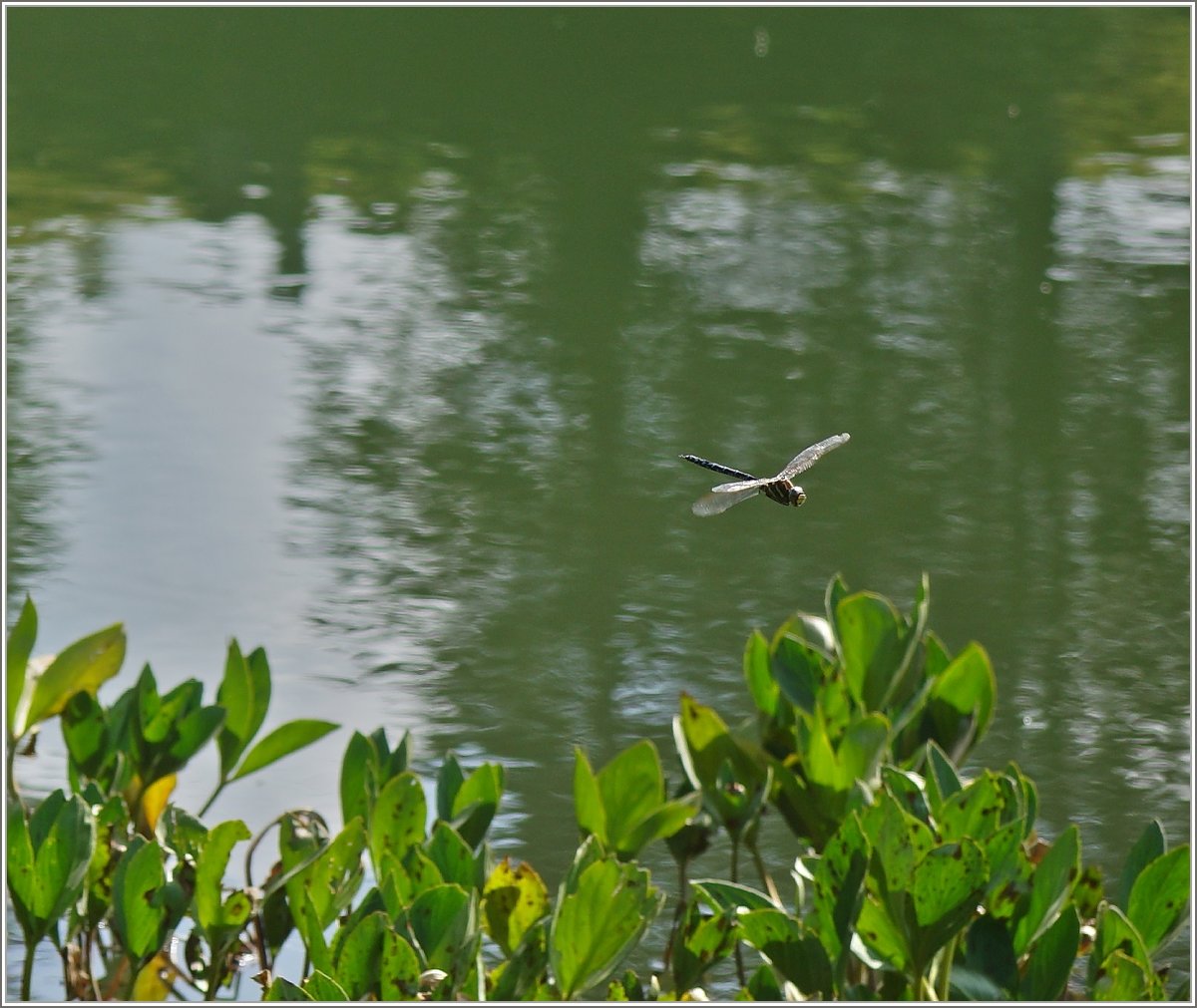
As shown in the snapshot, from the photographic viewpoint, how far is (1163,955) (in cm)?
269

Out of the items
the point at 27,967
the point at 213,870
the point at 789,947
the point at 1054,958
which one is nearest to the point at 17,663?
the point at 27,967

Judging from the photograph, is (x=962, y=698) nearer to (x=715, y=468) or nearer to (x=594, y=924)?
(x=594, y=924)

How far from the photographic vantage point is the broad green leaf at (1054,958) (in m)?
1.63

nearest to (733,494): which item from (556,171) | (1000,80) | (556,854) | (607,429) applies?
(556,854)

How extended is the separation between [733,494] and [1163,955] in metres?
1.81

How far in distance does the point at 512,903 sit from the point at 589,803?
17cm

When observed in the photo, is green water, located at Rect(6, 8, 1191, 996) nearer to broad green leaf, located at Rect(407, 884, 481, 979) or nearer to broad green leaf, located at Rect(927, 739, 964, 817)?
broad green leaf, located at Rect(927, 739, 964, 817)

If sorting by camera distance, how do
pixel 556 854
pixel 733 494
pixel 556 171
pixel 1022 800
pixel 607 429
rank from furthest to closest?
pixel 556 171 → pixel 607 429 → pixel 556 854 → pixel 1022 800 → pixel 733 494

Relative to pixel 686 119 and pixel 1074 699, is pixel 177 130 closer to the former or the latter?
pixel 686 119

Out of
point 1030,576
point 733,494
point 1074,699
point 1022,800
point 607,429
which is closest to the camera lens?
point 733,494

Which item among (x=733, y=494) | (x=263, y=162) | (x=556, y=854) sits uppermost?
(x=733, y=494)

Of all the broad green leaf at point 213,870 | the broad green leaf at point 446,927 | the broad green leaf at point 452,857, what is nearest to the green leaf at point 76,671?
the broad green leaf at point 213,870

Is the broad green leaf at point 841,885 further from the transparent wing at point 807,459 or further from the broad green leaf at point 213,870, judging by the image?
the broad green leaf at point 213,870

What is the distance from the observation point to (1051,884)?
5.42 feet
